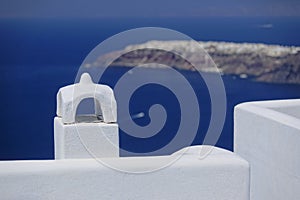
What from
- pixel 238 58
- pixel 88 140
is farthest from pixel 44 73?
pixel 88 140

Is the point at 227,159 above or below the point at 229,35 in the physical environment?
below

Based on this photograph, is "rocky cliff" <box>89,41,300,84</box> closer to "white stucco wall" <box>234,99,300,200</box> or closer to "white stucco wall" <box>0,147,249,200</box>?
"white stucco wall" <box>234,99,300,200</box>

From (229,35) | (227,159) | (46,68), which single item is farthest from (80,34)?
(227,159)

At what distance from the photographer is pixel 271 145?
13.2 feet

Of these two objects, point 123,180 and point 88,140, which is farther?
point 88,140

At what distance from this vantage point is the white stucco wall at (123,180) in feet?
9.67

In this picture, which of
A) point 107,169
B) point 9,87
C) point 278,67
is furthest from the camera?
point 278,67

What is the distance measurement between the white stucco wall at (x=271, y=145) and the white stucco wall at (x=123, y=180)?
76cm

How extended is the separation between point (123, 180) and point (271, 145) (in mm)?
1378

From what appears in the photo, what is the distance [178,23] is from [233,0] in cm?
92

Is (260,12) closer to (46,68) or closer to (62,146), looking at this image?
(46,68)

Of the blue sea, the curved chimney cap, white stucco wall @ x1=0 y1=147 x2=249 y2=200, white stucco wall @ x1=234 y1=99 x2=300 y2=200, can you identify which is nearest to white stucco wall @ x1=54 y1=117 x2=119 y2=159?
the curved chimney cap

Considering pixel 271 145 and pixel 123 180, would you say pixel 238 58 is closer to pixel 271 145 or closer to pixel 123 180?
pixel 271 145

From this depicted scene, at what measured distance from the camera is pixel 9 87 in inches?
339
